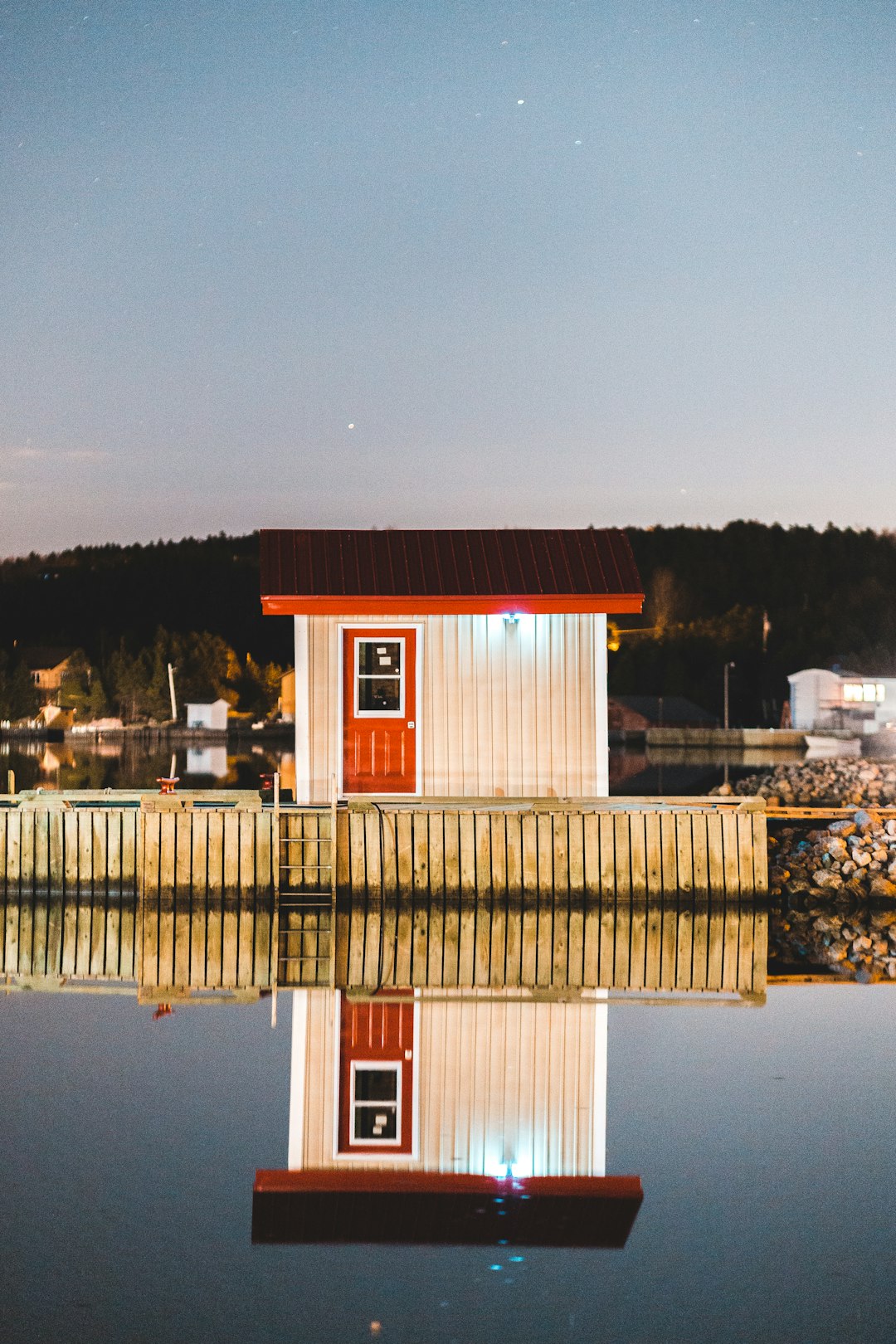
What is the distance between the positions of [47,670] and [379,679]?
149077mm

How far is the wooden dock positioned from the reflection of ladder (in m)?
0.02

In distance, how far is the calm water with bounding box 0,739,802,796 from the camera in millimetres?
55375

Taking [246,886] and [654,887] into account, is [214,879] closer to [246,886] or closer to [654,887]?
[246,886]

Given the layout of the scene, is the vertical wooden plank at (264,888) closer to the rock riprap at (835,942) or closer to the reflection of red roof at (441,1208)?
the rock riprap at (835,942)

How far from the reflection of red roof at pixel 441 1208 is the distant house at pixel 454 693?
31.9ft

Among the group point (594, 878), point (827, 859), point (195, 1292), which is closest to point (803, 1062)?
point (594, 878)

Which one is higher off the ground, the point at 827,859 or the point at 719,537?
the point at 719,537

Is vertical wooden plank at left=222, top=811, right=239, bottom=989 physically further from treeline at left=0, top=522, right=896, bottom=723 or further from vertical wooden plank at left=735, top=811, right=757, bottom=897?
treeline at left=0, top=522, right=896, bottom=723

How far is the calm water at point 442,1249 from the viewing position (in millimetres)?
8305

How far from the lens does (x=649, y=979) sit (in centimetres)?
1698

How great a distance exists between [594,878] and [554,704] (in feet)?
8.62

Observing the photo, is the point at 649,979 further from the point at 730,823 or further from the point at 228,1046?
the point at 228,1046

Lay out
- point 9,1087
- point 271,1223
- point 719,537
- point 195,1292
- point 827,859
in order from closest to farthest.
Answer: point 195,1292, point 271,1223, point 9,1087, point 827,859, point 719,537

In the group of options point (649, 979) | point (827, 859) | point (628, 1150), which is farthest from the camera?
point (827, 859)
